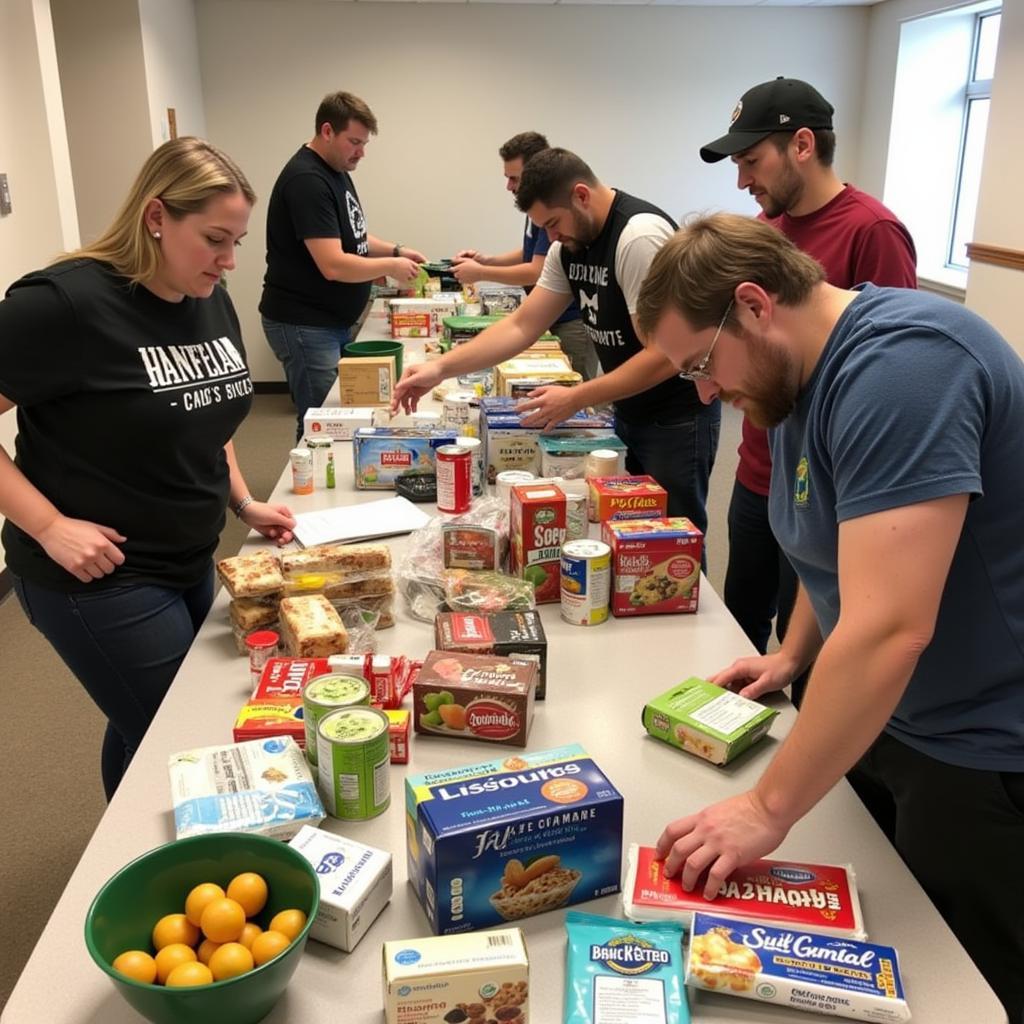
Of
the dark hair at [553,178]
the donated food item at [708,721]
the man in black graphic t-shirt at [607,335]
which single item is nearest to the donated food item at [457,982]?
the donated food item at [708,721]

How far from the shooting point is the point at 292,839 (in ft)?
3.56

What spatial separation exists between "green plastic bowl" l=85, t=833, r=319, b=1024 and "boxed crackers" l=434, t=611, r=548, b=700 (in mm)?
531

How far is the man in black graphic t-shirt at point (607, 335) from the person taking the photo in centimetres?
235

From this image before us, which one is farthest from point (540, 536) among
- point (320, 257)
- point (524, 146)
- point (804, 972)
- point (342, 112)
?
point (524, 146)

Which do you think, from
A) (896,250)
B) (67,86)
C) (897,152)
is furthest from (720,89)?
(896,250)

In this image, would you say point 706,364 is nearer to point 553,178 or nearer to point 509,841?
point 509,841

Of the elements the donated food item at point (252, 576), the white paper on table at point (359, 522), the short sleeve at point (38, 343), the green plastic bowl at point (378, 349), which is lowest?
the white paper on table at point (359, 522)

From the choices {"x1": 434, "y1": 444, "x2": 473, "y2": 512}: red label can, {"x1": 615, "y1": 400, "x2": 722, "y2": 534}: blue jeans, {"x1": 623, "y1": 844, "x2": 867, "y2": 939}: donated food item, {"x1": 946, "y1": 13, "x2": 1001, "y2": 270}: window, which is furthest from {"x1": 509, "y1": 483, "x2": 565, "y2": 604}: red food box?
{"x1": 946, "y1": 13, "x2": 1001, "y2": 270}: window

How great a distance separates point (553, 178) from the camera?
2.40 metres

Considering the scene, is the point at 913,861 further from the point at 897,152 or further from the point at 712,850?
the point at 897,152

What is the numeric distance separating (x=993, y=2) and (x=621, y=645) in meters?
5.68

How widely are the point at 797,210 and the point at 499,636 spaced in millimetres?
1406

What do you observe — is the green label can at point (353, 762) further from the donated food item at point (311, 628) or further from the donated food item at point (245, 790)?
the donated food item at point (311, 628)

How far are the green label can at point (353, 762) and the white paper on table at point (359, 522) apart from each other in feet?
2.87
